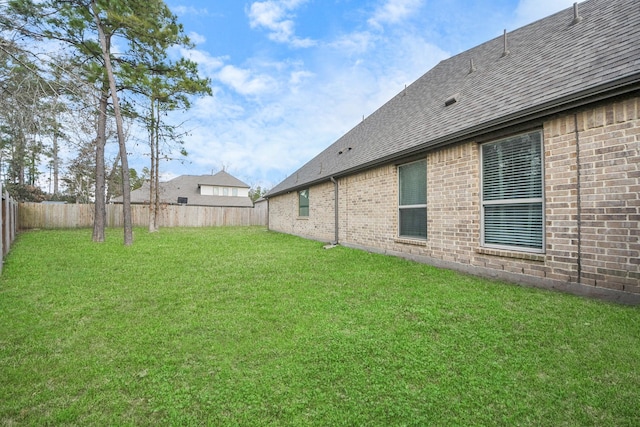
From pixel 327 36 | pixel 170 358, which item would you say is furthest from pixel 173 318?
pixel 327 36

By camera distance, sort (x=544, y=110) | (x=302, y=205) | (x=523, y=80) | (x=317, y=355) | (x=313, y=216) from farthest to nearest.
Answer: (x=302, y=205), (x=313, y=216), (x=523, y=80), (x=544, y=110), (x=317, y=355)

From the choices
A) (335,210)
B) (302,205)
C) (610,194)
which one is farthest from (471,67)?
(302,205)

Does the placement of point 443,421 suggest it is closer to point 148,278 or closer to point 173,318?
point 173,318

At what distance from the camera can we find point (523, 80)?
17.2 feet

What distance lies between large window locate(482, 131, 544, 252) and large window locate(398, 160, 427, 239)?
1.46 metres

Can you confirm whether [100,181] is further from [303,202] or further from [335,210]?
[335,210]

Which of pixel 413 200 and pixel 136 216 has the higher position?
pixel 413 200

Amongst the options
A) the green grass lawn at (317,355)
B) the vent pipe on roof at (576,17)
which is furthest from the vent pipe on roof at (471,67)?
the green grass lawn at (317,355)

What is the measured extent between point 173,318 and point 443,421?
315cm

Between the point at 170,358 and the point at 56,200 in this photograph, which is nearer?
the point at 170,358

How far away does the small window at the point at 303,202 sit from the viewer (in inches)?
518

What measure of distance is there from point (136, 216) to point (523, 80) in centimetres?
2313

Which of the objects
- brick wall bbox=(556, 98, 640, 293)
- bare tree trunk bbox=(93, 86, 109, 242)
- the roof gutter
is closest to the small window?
the roof gutter

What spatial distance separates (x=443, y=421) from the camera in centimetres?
186
